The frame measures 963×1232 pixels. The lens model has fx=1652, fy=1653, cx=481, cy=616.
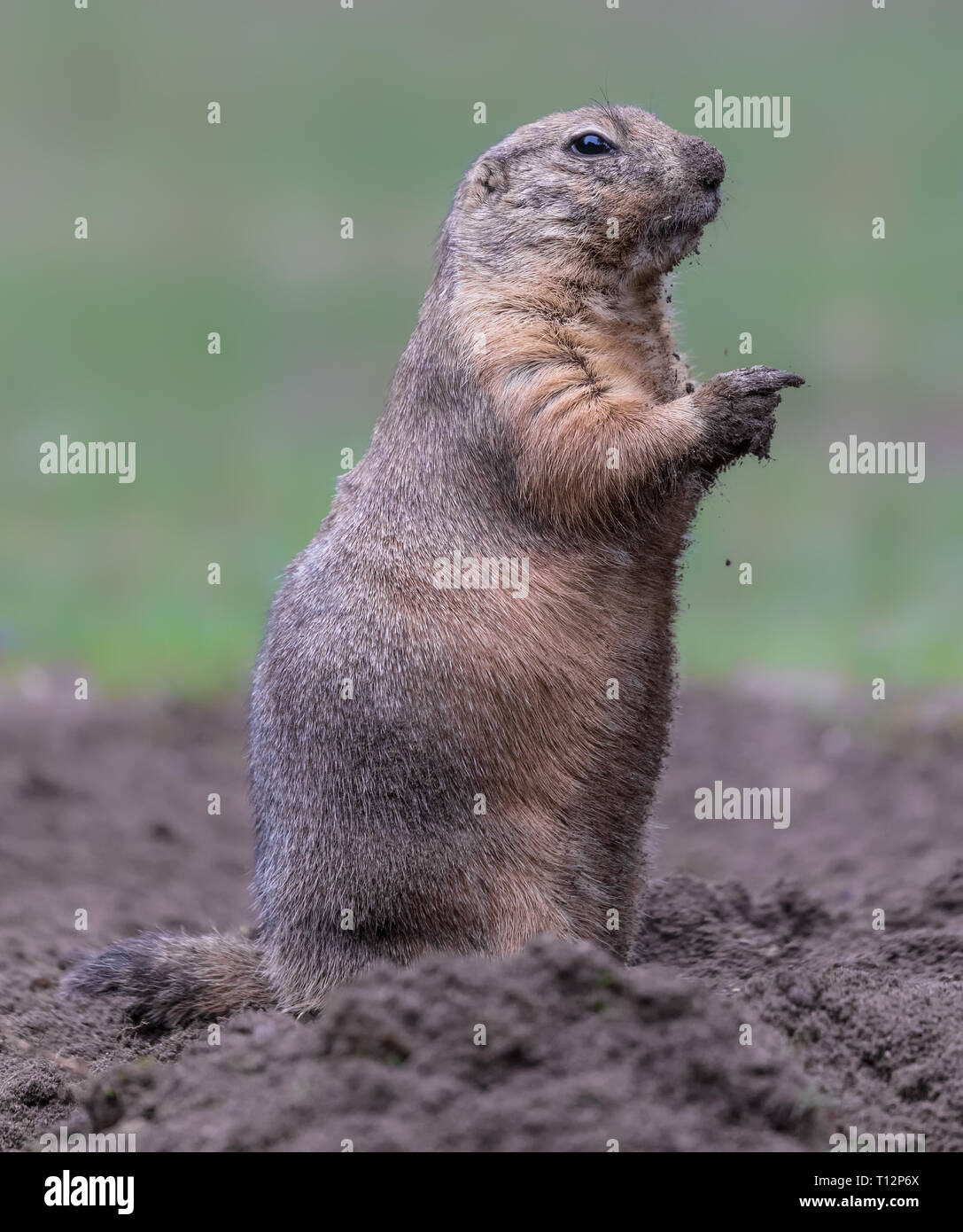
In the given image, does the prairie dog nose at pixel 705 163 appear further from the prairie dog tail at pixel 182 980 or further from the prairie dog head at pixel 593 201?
the prairie dog tail at pixel 182 980

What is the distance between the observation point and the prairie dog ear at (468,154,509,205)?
7.68 metres

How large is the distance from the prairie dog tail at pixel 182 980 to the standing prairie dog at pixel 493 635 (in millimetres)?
11

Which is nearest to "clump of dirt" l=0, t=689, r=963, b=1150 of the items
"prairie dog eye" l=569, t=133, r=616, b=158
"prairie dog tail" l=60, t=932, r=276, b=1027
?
"prairie dog tail" l=60, t=932, r=276, b=1027

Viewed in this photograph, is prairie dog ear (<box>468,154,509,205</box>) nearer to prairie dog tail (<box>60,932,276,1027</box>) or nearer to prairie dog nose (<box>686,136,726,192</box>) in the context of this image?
prairie dog nose (<box>686,136,726,192</box>)

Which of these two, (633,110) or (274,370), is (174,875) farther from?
(274,370)

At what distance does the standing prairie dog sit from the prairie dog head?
0.02 m

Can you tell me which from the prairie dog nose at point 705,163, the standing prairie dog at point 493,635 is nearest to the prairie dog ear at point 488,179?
the standing prairie dog at point 493,635

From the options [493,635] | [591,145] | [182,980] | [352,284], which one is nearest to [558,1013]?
[493,635]

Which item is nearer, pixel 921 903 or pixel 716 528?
pixel 921 903

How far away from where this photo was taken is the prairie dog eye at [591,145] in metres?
7.53

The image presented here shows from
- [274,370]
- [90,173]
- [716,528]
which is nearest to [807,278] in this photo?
[716,528]

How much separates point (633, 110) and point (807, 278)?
53.1 feet

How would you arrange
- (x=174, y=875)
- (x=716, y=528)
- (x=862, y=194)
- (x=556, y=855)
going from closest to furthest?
1. (x=556, y=855)
2. (x=174, y=875)
3. (x=716, y=528)
4. (x=862, y=194)
